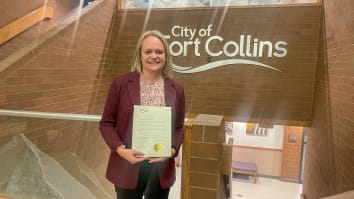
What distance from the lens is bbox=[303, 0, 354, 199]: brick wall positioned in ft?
9.86

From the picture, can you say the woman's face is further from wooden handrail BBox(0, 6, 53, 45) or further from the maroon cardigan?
wooden handrail BBox(0, 6, 53, 45)

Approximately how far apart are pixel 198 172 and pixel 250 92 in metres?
3.53

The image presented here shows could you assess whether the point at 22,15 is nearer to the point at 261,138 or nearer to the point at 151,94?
the point at 151,94

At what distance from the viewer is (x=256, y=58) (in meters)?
4.64

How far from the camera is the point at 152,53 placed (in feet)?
4.14

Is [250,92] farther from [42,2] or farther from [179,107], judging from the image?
[42,2]

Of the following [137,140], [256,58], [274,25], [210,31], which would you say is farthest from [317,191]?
[137,140]

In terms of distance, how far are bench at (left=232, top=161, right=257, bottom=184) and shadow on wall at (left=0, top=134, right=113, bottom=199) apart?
6482mm

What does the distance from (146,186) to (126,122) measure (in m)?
0.36

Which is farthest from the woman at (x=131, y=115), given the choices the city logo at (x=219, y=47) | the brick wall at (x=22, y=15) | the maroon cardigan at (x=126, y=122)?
the city logo at (x=219, y=47)

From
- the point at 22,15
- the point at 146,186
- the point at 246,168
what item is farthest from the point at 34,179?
the point at 246,168

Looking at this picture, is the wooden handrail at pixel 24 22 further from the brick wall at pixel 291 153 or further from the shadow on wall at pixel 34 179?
the brick wall at pixel 291 153

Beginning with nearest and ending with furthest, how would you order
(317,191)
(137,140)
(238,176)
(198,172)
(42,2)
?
(137,140)
(198,172)
(317,191)
(42,2)
(238,176)

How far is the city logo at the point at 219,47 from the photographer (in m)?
4.57
